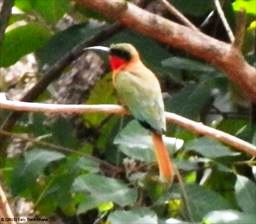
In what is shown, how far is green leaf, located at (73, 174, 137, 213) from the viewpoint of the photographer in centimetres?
225

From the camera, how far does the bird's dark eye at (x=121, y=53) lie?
9.10 ft

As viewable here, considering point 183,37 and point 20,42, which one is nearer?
point 183,37

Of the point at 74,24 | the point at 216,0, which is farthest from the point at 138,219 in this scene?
the point at 74,24

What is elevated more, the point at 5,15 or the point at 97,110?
the point at 97,110

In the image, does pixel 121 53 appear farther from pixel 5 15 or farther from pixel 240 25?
pixel 240 25

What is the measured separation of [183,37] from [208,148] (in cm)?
30

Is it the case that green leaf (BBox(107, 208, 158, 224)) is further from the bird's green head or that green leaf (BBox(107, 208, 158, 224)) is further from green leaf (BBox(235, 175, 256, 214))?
the bird's green head

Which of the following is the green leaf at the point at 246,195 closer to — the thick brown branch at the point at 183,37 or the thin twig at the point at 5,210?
the thick brown branch at the point at 183,37

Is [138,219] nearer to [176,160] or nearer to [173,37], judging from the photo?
[176,160]

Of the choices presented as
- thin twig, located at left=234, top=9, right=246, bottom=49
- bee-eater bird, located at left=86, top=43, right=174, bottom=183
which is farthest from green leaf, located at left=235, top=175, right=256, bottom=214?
thin twig, located at left=234, top=9, right=246, bottom=49

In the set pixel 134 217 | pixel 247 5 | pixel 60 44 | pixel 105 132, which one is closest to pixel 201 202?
pixel 134 217

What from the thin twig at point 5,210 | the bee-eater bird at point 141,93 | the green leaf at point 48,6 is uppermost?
the thin twig at point 5,210

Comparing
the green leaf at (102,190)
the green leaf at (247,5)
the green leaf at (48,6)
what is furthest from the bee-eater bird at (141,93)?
the green leaf at (247,5)

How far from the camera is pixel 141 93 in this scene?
2.64 meters
